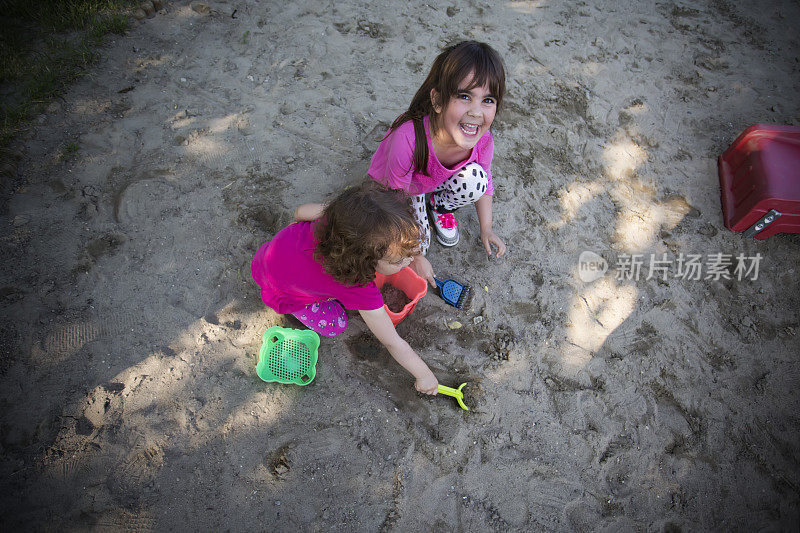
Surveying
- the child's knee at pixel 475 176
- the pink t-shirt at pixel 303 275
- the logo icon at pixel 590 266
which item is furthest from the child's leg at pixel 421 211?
the logo icon at pixel 590 266

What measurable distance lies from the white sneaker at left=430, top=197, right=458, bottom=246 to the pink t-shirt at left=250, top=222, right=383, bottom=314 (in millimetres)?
818

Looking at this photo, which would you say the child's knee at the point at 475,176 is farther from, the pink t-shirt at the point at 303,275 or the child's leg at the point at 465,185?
the pink t-shirt at the point at 303,275

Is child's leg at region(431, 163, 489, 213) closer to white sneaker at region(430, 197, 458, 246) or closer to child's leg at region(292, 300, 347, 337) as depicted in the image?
white sneaker at region(430, 197, 458, 246)

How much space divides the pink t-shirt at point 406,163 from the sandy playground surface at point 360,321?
0.49 metres

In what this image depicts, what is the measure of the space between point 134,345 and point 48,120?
5.08ft

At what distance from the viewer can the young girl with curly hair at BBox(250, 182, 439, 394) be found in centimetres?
136

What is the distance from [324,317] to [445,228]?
84cm

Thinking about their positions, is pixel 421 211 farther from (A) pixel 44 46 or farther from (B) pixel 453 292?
(A) pixel 44 46

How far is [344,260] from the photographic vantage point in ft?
4.56

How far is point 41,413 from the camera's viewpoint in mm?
1692

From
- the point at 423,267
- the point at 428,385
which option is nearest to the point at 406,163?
the point at 423,267

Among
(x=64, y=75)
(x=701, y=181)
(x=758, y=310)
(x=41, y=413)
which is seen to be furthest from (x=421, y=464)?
(x=64, y=75)

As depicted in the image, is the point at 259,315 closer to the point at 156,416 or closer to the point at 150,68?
the point at 156,416

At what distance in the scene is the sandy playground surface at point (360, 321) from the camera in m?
1.70
